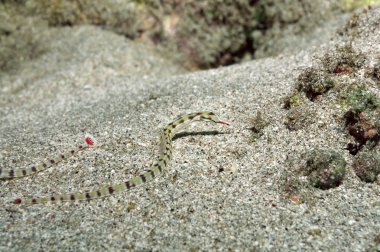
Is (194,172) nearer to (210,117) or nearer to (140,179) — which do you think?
(140,179)

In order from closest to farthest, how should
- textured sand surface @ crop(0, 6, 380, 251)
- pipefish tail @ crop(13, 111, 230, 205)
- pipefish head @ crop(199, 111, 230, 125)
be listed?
textured sand surface @ crop(0, 6, 380, 251)
pipefish tail @ crop(13, 111, 230, 205)
pipefish head @ crop(199, 111, 230, 125)

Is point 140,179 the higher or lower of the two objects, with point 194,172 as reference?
lower

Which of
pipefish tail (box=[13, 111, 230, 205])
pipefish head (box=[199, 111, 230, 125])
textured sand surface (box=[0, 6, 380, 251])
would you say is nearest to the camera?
textured sand surface (box=[0, 6, 380, 251])

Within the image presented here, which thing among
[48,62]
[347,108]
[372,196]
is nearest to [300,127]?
[347,108]

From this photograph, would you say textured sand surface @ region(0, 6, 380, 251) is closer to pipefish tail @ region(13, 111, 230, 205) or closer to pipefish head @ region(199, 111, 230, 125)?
pipefish tail @ region(13, 111, 230, 205)

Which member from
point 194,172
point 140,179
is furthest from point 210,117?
point 140,179

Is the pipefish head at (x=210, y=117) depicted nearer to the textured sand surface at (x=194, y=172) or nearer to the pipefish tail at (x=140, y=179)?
the pipefish tail at (x=140, y=179)

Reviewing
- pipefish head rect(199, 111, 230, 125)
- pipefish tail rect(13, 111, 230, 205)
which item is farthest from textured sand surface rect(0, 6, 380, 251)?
pipefish head rect(199, 111, 230, 125)

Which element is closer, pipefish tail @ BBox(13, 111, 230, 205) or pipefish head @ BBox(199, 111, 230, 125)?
pipefish tail @ BBox(13, 111, 230, 205)

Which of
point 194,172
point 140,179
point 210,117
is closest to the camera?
point 140,179
